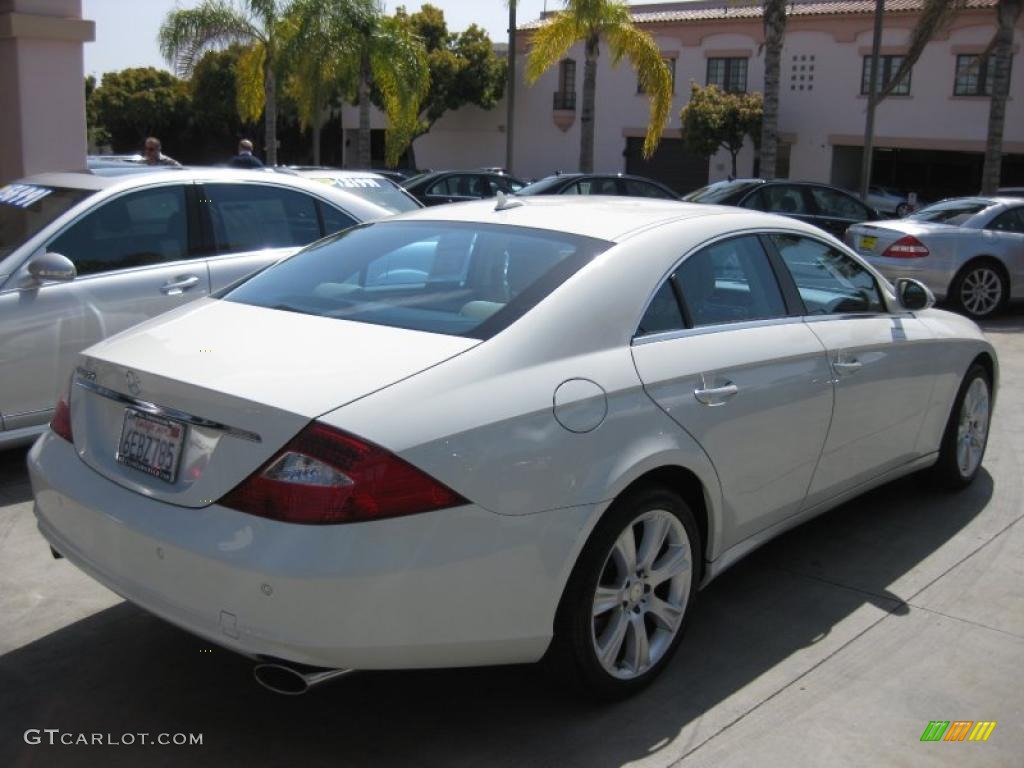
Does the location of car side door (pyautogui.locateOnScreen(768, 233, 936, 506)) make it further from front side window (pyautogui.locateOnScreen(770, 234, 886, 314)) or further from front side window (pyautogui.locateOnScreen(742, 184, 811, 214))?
front side window (pyautogui.locateOnScreen(742, 184, 811, 214))

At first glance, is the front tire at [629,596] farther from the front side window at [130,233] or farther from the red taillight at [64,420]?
the front side window at [130,233]

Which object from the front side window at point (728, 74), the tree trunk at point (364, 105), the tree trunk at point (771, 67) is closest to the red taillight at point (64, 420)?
the tree trunk at point (771, 67)

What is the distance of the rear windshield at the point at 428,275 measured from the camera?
11.1ft

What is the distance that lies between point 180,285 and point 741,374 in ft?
11.1

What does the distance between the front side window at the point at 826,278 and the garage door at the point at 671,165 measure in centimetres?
3598

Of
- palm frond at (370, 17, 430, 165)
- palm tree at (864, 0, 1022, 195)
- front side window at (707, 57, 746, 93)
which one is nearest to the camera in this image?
palm tree at (864, 0, 1022, 195)

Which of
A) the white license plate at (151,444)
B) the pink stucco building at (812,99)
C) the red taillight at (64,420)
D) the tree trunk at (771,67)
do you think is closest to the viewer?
the white license plate at (151,444)

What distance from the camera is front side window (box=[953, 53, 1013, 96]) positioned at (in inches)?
1291

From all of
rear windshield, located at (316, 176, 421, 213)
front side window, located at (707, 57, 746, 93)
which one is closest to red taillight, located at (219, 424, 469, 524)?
rear windshield, located at (316, 176, 421, 213)

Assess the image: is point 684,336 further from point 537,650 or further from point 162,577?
point 162,577

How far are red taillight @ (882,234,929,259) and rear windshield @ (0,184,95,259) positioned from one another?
919 centimetres

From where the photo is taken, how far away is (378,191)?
23.7 ft

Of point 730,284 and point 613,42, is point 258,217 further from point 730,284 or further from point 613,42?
point 613,42

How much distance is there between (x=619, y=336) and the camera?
3.40 meters
